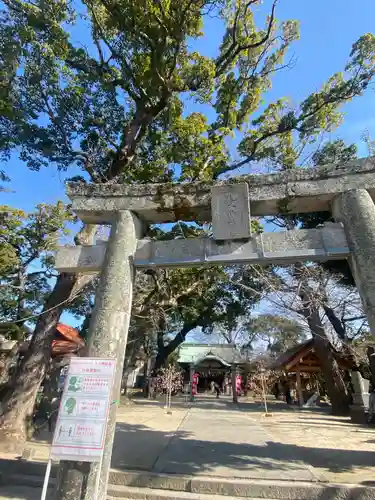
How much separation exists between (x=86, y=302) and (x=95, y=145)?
1353 cm

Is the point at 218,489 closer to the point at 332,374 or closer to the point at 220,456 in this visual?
the point at 220,456

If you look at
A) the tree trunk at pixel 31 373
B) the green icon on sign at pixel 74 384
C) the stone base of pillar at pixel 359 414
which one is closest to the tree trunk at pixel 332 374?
the stone base of pillar at pixel 359 414

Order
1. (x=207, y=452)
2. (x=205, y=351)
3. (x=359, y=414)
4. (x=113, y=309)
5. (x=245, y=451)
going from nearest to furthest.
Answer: (x=113, y=309)
(x=207, y=452)
(x=245, y=451)
(x=359, y=414)
(x=205, y=351)

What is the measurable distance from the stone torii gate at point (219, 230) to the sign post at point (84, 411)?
327 millimetres

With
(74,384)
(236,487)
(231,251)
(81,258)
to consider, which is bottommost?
(236,487)

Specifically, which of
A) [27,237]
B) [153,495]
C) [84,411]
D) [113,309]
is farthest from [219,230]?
[27,237]

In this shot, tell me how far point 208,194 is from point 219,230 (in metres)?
0.76

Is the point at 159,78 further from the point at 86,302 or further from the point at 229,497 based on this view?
the point at 86,302

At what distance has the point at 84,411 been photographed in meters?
3.30

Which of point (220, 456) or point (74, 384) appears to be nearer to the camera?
point (74, 384)

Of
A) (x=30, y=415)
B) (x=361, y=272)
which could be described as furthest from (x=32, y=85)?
(x=361, y=272)

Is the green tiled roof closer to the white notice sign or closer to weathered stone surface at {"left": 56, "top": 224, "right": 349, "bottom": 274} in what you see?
weathered stone surface at {"left": 56, "top": 224, "right": 349, "bottom": 274}

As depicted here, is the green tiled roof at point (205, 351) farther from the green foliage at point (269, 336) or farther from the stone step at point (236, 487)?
the stone step at point (236, 487)

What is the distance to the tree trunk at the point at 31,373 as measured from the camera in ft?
20.9
